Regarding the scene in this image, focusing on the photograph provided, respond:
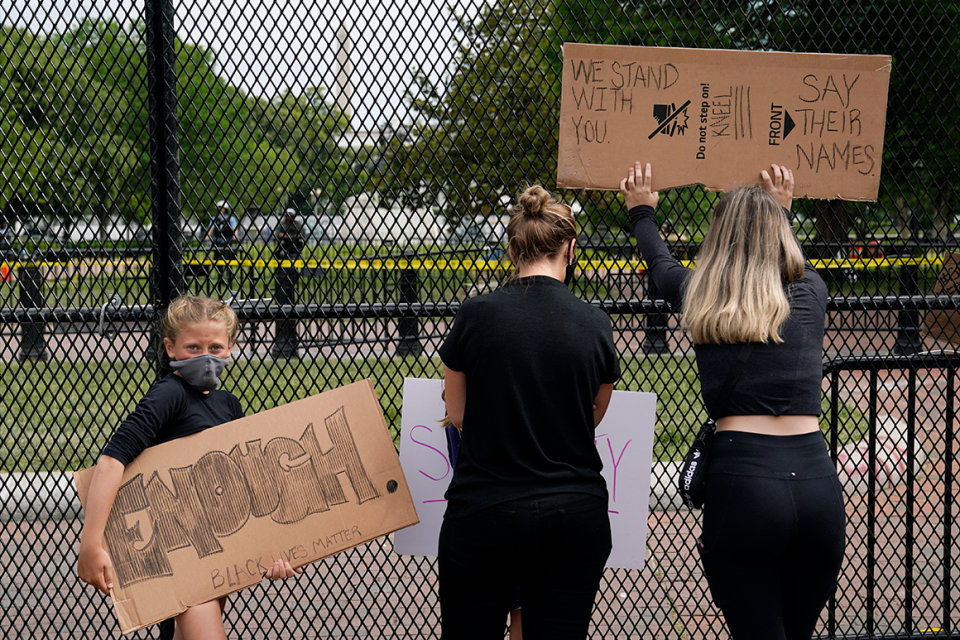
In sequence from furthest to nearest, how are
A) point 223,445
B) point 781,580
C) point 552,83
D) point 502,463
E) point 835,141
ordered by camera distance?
point 552,83 < point 835,141 < point 223,445 < point 781,580 < point 502,463

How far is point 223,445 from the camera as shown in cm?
259

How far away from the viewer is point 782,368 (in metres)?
→ 2.12

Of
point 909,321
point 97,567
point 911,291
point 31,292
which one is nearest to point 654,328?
point 911,291

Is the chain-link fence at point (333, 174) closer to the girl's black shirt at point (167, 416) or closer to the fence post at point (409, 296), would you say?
the fence post at point (409, 296)

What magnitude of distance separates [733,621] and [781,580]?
0.18 m

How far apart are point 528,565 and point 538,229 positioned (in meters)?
0.89

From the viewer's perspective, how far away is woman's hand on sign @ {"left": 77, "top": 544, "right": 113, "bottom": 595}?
94.8 inches

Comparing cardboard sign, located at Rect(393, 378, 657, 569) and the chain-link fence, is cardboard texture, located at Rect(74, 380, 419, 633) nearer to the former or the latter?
cardboard sign, located at Rect(393, 378, 657, 569)

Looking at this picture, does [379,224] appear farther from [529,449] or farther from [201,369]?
[529,449]

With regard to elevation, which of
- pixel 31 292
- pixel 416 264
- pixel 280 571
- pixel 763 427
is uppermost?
pixel 416 264

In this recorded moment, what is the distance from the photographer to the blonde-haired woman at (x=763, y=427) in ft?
6.88

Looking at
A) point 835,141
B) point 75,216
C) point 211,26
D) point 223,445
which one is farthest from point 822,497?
point 75,216

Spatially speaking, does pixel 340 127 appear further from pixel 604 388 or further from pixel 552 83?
pixel 604 388

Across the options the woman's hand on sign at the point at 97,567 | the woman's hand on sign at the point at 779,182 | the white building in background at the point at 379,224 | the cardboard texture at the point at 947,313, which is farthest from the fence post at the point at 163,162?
the cardboard texture at the point at 947,313
